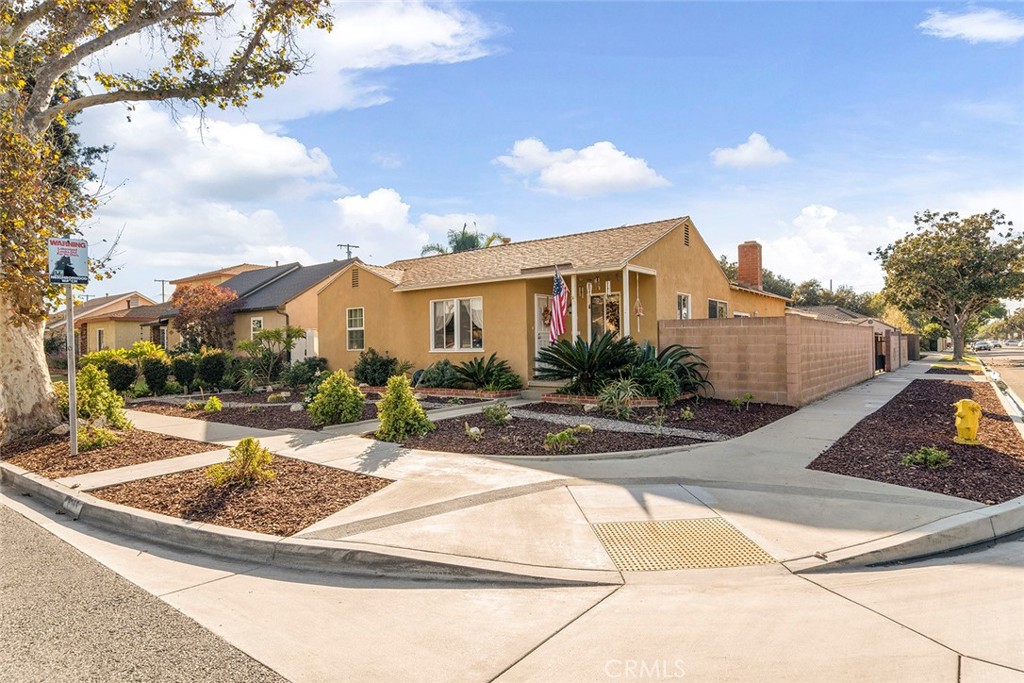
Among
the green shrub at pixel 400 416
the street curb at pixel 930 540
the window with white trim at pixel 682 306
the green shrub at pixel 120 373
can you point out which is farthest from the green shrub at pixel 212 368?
the street curb at pixel 930 540

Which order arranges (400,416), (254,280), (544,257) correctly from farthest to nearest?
(254,280), (544,257), (400,416)

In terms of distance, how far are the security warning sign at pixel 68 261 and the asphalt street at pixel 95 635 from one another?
483 centimetres

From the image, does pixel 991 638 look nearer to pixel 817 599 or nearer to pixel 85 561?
pixel 817 599

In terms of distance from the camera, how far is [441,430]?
9.99 meters

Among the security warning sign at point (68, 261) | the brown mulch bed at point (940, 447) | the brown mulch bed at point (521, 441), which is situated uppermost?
the security warning sign at point (68, 261)

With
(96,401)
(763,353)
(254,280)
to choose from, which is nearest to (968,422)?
(763,353)

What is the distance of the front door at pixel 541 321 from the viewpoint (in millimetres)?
A: 15695

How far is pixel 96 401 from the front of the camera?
10.5m

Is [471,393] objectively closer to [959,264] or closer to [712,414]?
[712,414]

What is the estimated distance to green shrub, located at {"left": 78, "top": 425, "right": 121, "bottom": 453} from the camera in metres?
8.96

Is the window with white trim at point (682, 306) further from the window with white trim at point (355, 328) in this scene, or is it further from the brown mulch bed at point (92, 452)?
the brown mulch bed at point (92, 452)

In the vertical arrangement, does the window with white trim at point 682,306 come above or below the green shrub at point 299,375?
above

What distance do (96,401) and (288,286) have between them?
1961cm

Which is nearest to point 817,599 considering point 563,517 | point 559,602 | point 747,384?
point 559,602
